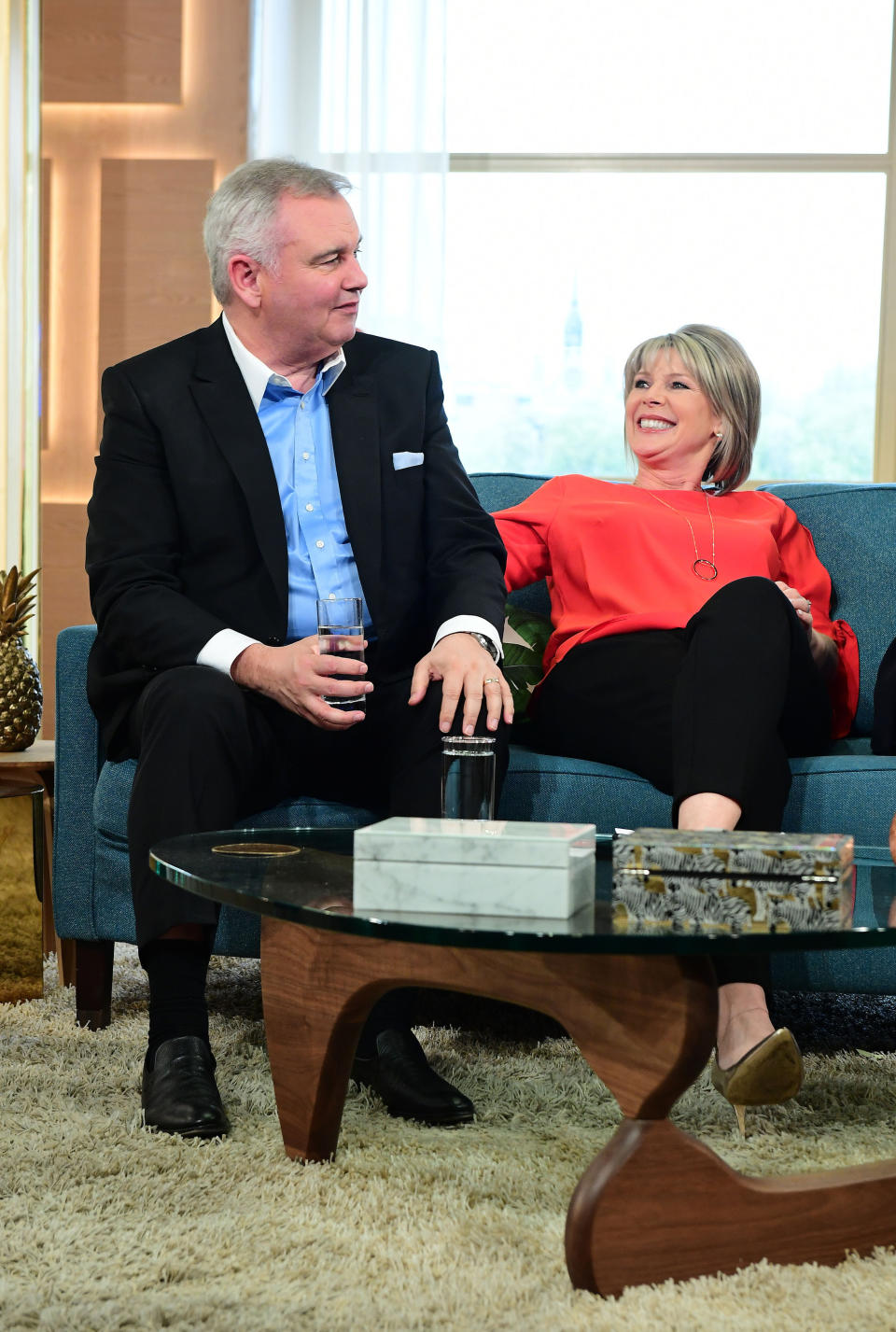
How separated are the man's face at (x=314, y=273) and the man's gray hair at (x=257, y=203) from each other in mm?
13

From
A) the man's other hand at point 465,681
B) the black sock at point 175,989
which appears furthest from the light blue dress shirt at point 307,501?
the black sock at point 175,989

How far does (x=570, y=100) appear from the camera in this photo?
13.6ft

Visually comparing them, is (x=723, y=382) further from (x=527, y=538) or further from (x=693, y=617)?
(x=693, y=617)

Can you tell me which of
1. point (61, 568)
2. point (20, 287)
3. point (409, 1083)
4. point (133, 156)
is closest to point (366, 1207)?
point (409, 1083)

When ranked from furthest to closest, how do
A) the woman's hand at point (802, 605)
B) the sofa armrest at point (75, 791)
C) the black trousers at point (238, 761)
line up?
the woman's hand at point (802, 605) < the sofa armrest at point (75, 791) < the black trousers at point (238, 761)

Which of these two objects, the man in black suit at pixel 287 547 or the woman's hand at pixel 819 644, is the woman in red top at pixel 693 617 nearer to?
the woman's hand at pixel 819 644

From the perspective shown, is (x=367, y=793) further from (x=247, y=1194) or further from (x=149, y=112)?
(x=149, y=112)

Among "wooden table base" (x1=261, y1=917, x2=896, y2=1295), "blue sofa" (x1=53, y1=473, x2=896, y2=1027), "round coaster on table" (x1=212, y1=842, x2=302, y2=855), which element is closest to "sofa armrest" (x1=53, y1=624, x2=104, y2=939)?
"blue sofa" (x1=53, y1=473, x2=896, y2=1027)

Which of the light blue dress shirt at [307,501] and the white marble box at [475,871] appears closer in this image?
the white marble box at [475,871]

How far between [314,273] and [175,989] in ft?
3.30

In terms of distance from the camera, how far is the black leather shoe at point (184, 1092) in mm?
1475

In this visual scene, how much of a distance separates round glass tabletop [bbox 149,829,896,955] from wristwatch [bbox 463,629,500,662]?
1.65 feet

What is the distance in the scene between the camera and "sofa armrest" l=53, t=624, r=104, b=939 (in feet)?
6.35

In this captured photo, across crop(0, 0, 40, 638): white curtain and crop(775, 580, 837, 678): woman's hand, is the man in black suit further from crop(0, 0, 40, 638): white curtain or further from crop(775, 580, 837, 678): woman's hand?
crop(0, 0, 40, 638): white curtain
